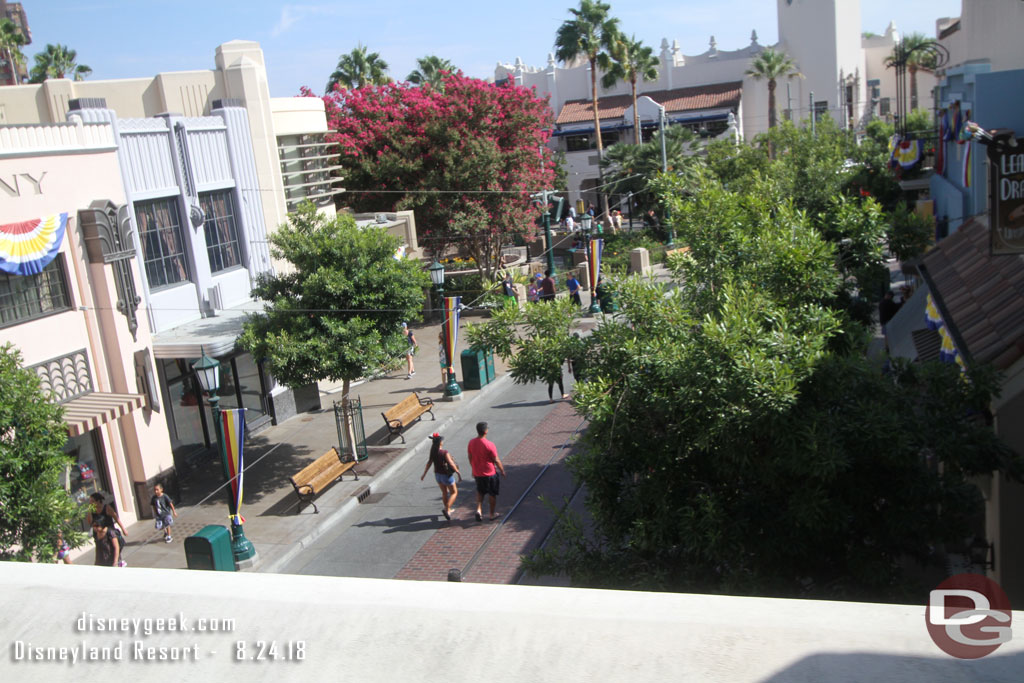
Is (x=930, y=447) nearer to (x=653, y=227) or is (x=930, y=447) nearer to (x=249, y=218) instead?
(x=249, y=218)

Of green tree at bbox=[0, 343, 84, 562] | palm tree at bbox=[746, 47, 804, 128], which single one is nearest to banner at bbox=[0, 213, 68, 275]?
green tree at bbox=[0, 343, 84, 562]

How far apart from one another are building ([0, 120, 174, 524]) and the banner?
0.06ft

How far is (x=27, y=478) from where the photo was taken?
872 centimetres

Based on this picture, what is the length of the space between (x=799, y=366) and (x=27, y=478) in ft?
25.2

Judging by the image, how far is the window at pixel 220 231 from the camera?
1830cm

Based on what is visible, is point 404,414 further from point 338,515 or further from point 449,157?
point 449,157

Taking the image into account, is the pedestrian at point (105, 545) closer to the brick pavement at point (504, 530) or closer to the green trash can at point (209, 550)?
the green trash can at point (209, 550)

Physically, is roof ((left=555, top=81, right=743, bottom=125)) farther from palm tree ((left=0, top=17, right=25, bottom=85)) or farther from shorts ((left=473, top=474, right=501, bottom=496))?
shorts ((left=473, top=474, right=501, bottom=496))

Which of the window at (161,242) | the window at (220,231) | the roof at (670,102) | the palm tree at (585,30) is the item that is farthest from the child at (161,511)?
the roof at (670,102)

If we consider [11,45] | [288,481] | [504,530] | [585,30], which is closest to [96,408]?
[288,481]

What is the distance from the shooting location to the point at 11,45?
157 feet

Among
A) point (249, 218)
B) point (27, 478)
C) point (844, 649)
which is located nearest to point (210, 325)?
point (249, 218)

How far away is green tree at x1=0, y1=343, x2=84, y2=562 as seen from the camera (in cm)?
843

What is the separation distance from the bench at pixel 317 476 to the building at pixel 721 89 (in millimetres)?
42840
